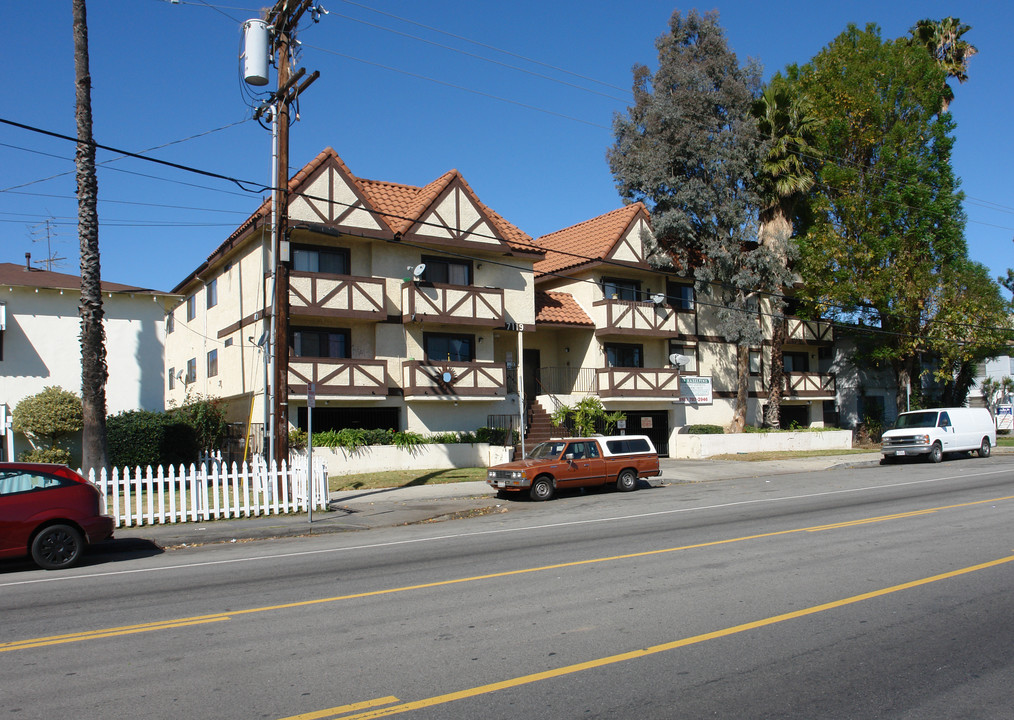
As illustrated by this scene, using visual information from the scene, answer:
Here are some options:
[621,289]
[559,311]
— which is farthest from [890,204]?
[559,311]

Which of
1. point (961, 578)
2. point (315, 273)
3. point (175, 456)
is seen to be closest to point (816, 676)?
point (961, 578)

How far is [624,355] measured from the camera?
34.0m

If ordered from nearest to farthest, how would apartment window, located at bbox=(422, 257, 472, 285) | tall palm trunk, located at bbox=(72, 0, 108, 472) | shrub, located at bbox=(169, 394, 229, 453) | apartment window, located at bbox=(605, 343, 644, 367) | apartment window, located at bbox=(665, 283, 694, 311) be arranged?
tall palm trunk, located at bbox=(72, 0, 108, 472) < shrub, located at bbox=(169, 394, 229, 453) < apartment window, located at bbox=(422, 257, 472, 285) < apartment window, located at bbox=(605, 343, 644, 367) < apartment window, located at bbox=(665, 283, 694, 311)

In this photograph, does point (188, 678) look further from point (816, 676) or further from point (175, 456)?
point (175, 456)

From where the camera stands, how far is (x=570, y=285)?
34156mm

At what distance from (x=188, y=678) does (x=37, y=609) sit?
3835 millimetres

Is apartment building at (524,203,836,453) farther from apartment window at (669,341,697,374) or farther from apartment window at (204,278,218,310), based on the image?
apartment window at (204,278,218,310)

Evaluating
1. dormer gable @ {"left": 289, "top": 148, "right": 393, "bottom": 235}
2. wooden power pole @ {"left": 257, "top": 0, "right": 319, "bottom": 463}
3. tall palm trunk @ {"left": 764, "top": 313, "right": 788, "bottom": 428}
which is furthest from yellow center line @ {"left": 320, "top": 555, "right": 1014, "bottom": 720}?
tall palm trunk @ {"left": 764, "top": 313, "right": 788, "bottom": 428}

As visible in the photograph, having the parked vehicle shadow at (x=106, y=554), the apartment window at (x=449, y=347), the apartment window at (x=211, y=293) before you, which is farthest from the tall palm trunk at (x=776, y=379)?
the parked vehicle shadow at (x=106, y=554)

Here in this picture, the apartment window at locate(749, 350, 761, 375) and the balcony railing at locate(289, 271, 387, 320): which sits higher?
the balcony railing at locate(289, 271, 387, 320)

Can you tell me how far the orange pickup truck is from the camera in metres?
19.6

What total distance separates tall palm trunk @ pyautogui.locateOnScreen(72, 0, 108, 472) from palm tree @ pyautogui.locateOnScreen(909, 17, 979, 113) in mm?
40993

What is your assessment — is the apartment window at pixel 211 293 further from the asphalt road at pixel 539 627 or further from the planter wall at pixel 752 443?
the planter wall at pixel 752 443

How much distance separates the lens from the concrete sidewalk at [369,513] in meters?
14.4
